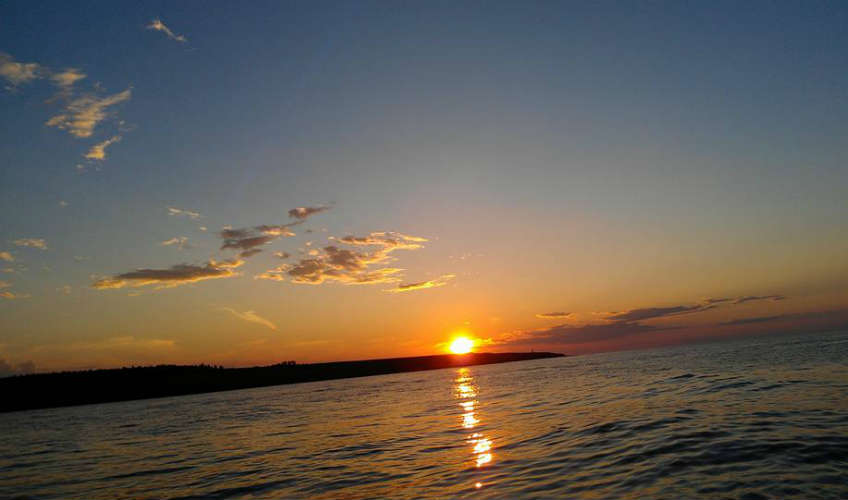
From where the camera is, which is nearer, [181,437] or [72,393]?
[181,437]

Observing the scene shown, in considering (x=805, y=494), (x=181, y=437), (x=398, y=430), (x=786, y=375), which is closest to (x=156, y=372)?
(x=181, y=437)

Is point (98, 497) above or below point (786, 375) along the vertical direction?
above

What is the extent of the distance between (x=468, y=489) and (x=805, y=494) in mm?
8250

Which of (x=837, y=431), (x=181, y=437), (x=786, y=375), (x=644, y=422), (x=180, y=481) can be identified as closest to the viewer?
(x=837, y=431)

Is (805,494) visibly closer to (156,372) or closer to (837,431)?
(837,431)

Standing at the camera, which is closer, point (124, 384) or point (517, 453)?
point (517, 453)

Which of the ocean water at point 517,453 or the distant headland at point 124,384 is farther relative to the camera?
the distant headland at point 124,384

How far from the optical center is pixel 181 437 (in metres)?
36.2

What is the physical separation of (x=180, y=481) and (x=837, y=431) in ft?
79.8

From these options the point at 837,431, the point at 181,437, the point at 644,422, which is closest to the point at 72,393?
the point at 181,437

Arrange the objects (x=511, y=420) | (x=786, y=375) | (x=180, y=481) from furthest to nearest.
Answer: (x=786, y=375)
(x=511, y=420)
(x=180, y=481)

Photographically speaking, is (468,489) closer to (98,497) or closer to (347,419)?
(98,497)

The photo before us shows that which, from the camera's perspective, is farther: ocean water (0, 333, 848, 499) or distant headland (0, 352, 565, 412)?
distant headland (0, 352, 565, 412)

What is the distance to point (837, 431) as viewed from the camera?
57.7ft
